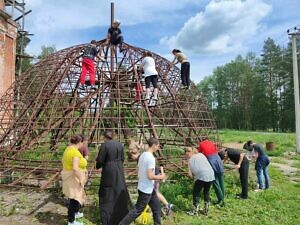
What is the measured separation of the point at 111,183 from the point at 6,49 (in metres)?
16.1

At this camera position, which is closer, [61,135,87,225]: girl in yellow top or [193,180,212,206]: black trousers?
[61,135,87,225]: girl in yellow top

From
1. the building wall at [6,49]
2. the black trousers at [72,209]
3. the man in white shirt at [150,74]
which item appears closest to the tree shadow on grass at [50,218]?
the black trousers at [72,209]

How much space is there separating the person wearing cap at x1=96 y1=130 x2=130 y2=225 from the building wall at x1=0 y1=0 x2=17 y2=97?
14.2 meters

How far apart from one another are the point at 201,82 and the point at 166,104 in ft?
209

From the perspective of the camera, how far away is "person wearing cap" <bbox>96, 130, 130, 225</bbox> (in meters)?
5.37

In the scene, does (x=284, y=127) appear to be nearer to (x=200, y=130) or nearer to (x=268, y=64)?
(x=268, y=64)

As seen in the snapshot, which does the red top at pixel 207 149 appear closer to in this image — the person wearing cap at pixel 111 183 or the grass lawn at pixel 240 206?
the grass lawn at pixel 240 206

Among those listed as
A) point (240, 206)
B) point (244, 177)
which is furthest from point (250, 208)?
point (244, 177)

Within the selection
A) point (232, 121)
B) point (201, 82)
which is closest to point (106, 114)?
point (232, 121)

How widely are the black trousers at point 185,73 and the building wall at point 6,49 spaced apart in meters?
11.9

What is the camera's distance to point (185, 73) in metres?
9.48

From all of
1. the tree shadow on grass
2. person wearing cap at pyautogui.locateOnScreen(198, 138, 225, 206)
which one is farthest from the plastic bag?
person wearing cap at pyautogui.locateOnScreen(198, 138, 225, 206)

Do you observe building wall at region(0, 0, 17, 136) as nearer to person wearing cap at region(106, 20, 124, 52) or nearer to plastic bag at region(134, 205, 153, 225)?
person wearing cap at region(106, 20, 124, 52)

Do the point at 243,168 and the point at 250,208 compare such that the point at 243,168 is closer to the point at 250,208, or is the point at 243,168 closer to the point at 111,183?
the point at 250,208
